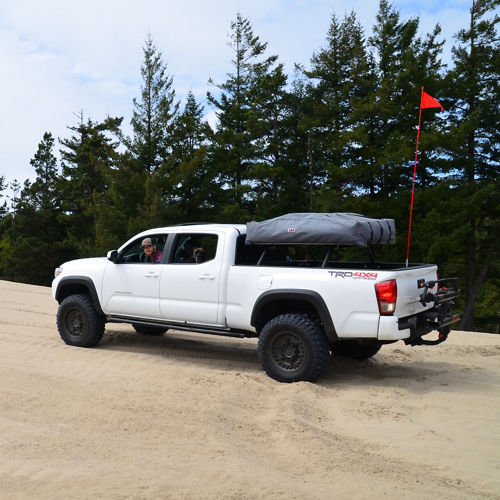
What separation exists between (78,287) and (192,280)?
2.34 metres

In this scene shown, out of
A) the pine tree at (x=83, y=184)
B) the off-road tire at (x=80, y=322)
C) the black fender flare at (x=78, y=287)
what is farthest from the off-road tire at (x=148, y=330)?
the pine tree at (x=83, y=184)

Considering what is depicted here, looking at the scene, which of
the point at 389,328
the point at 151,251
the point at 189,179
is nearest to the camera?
the point at 389,328

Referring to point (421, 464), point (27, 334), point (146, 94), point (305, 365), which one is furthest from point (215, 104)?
point (421, 464)

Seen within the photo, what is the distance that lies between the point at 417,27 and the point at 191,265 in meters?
26.4

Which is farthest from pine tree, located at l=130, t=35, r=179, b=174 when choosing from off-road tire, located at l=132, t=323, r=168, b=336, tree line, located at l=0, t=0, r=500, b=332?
off-road tire, located at l=132, t=323, r=168, b=336

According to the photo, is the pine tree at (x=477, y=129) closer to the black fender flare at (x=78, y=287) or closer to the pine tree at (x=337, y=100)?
the pine tree at (x=337, y=100)

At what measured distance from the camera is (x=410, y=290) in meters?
6.18

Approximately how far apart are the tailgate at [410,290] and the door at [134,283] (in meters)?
3.19

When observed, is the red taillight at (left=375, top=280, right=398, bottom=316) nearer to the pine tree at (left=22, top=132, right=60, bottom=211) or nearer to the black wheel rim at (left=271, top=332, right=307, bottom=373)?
the black wheel rim at (left=271, top=332, right=307, bottom=373)

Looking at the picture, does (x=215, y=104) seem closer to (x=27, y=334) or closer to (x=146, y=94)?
(x=146, y=94)

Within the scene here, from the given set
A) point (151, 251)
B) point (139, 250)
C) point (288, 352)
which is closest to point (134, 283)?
point (151, 251)

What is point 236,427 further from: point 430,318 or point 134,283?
point 134,283

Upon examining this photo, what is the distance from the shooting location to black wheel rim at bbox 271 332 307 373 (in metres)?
6.37

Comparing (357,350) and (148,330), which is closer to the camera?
(357,350)
